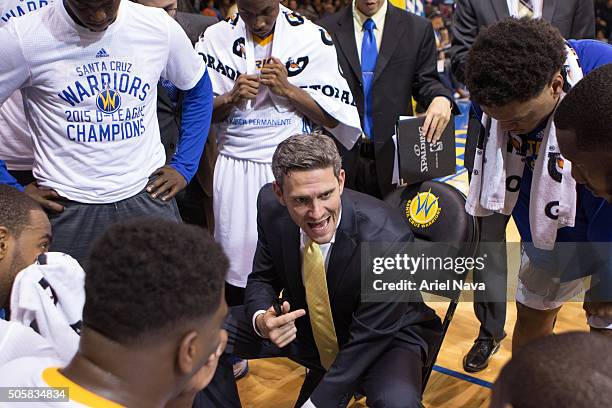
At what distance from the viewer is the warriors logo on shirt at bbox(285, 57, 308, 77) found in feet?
9.87

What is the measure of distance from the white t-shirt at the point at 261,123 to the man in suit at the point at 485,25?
0.82 m

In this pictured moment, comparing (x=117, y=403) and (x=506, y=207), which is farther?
(x=506, y=207)

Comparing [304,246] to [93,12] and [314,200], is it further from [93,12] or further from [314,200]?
[93,12]

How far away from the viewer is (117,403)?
127 centimetres

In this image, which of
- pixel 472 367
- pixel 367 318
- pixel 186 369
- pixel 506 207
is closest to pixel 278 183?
pixel 367 318

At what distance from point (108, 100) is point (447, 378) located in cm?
194

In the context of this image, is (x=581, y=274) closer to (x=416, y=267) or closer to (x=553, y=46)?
(x=416, y=267)

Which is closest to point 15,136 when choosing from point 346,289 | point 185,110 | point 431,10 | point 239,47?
point 185,110

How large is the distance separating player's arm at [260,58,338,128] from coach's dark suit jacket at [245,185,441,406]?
451 mm

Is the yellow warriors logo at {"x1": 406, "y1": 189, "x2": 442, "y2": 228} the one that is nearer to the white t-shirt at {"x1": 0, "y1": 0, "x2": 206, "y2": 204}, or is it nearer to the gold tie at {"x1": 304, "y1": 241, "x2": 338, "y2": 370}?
the gold tie at {"x1": 304, "y1": 241, "x2": 338, "y2": 370}

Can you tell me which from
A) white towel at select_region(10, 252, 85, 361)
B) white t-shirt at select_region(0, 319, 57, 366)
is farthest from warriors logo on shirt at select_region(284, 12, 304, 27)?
white t-shirt at select_region(0, 319, 57, 366)

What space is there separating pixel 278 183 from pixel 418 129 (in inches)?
33.4

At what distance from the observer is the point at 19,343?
1696 millimetres

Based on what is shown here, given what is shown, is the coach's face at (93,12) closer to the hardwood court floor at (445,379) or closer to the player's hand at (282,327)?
the player's hand at (282,327)
